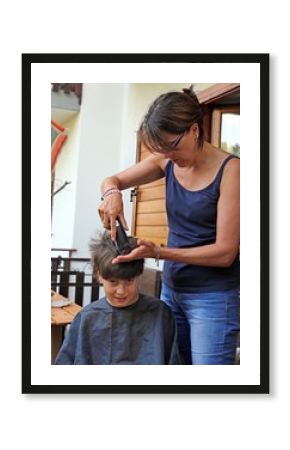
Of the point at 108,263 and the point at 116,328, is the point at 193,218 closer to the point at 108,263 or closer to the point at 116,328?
the point at 108,263

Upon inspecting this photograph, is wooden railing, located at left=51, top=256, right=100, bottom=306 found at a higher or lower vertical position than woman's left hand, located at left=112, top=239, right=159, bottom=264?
lower

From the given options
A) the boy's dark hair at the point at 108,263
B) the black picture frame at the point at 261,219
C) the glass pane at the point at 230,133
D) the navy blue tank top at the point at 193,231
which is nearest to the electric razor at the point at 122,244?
the boy's dark hair at the point at 108,263

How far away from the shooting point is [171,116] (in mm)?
1436

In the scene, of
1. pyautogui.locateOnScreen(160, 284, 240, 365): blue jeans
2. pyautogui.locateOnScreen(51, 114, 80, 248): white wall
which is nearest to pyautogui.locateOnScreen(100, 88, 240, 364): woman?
pyautogui.locateOnScreen(160, 284, 240, 365): blue jeans

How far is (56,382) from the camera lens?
1440 millimetres

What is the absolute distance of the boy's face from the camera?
1436 millimetres

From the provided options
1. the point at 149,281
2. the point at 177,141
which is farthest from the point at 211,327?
the point at 177,141

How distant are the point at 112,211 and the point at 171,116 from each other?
1.13 feet

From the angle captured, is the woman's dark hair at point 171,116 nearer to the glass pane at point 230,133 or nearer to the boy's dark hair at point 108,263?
the glass pane at point 230,133

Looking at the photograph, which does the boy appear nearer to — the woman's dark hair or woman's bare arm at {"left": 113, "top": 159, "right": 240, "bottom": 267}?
woman's bare arm at {"left": 113, "top": 159, "right": 240, "bottom": 267}
